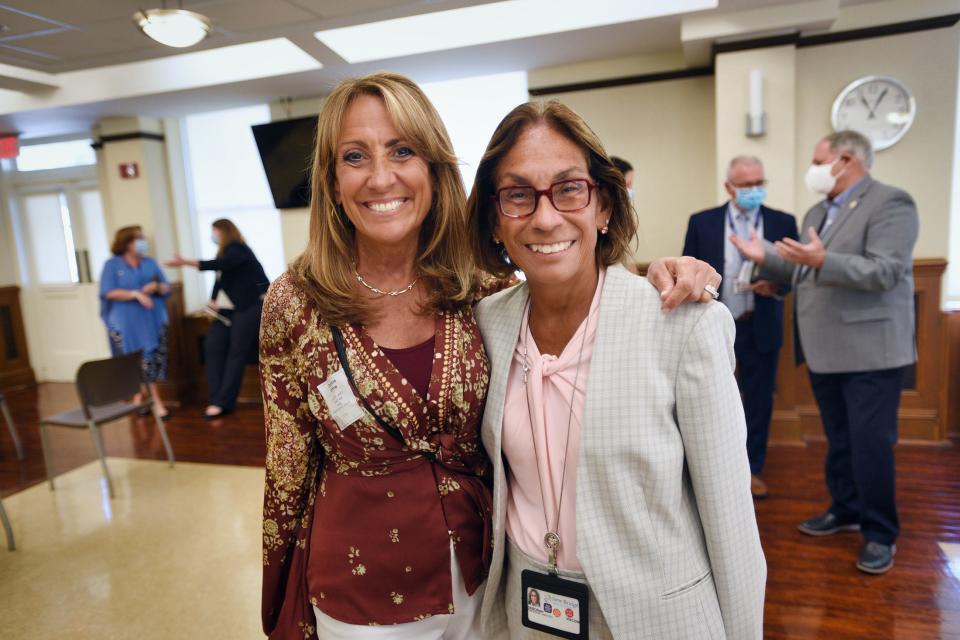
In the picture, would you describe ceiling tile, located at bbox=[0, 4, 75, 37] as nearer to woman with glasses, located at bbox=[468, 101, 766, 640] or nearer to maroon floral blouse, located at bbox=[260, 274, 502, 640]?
maroon floral blouse, located at bbox=[260, 274, 502, 640]

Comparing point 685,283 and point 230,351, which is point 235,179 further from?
point 685,283

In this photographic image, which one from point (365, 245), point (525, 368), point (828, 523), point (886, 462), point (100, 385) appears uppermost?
point (365, 245)

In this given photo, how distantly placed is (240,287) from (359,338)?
4.56m

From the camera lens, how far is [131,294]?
5512 millimetres

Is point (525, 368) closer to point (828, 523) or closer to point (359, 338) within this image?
point (359, 338)

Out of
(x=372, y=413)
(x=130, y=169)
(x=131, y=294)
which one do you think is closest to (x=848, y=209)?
(x=372, y=413)

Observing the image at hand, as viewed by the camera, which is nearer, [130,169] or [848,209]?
[848,209]

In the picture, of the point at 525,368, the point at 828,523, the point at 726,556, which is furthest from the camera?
the point at 828,523

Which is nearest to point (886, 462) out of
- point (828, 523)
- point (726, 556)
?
point (828, 523)

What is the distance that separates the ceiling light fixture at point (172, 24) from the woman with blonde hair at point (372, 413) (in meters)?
2.91

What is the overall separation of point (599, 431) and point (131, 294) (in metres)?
5.60

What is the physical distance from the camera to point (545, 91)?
16.8ft

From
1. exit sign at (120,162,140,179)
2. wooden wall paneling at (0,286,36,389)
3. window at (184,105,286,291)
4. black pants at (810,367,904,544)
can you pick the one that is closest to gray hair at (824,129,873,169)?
black pants at (810,367,904,544)

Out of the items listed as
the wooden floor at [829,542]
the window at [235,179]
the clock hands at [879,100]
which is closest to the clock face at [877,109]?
the clock hands at [879,100]
